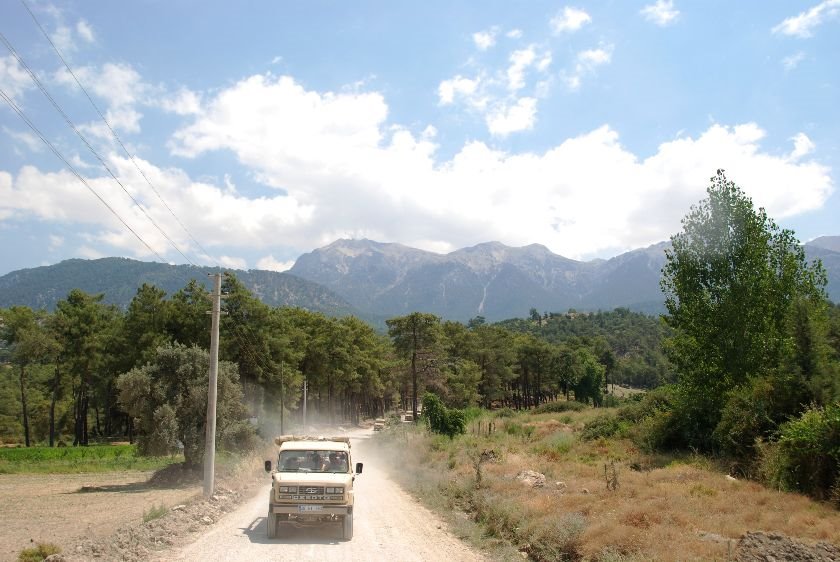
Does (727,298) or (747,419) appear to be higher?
(727,298)

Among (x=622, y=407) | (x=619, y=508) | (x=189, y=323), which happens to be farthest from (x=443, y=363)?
(x=619, y=508)

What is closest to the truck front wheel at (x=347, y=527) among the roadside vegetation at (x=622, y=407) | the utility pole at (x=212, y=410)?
the roadside vegetation at (x=622, y=407)

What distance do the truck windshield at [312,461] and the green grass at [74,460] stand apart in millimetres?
29708

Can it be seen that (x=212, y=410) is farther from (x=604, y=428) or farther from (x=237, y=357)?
(x=237, y=357)

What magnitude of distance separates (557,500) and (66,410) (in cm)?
8325

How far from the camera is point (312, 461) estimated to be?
15086mm

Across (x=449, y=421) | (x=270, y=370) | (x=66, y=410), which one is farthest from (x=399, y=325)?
(x=66, y=410)

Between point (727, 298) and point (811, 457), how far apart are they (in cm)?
1425

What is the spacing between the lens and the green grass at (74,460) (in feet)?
135

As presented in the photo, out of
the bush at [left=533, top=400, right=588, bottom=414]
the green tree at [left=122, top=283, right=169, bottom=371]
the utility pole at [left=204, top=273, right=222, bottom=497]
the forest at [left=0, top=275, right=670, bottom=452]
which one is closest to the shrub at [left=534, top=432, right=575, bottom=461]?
the utility pole at [left=204, top=273, right=222, bottom=497]

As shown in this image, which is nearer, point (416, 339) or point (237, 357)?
point (237, 357)

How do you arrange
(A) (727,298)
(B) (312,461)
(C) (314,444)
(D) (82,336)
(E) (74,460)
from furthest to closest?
1. (D) (82,336)
2. (E) (74,460)
3. (A) (727,298)
4. (C) (314,444)
5. (B) (312,461)

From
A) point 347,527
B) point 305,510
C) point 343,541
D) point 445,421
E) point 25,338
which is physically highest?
point 25,338

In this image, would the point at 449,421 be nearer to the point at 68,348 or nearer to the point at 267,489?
the point at 267,489
